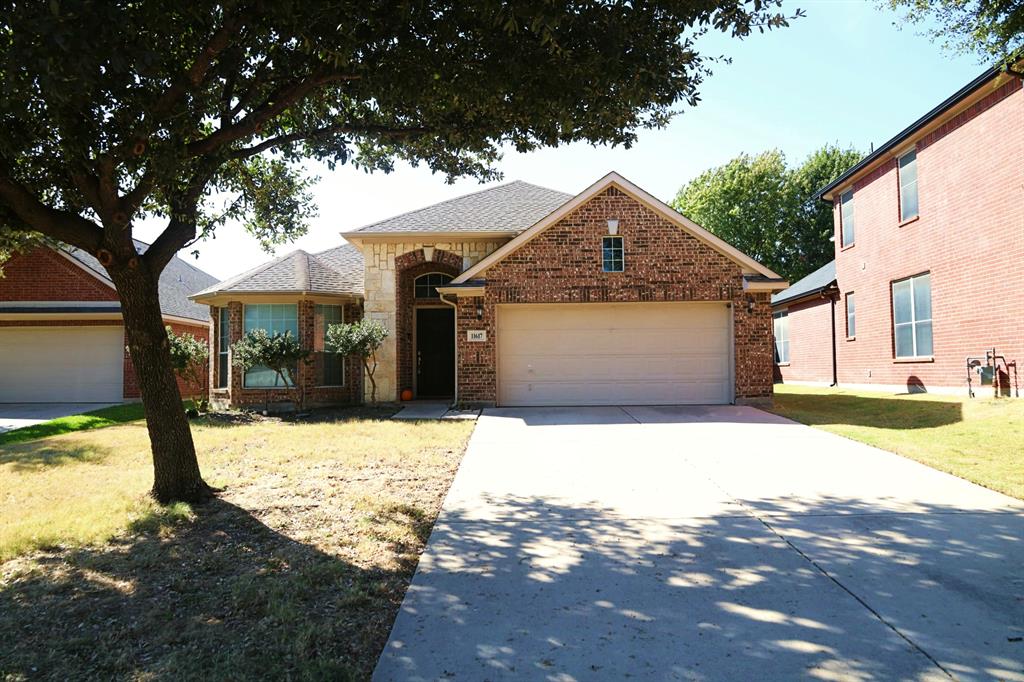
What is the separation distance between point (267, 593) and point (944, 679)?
3602 mm

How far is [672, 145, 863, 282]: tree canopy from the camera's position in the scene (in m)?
37.7

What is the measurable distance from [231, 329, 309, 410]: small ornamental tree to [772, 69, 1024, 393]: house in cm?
1324

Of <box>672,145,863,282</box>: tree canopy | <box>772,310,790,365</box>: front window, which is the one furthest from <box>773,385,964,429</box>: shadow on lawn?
<box>672,145,863,282</box>: tree canopy

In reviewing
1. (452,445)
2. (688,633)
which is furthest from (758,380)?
(688,633)

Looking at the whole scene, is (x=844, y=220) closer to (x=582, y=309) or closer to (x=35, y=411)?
(x=582, y=309)

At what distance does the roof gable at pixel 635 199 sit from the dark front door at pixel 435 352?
317 cm

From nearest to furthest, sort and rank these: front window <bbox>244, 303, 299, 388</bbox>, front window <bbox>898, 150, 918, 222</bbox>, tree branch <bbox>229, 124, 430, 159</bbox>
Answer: tree branch <bbox>229, 124, 430, 159</bbox> → front window <bbox>244, 303, 299, 388</bbox> → front window <bbox>898, 150, 918, 222</bbox>

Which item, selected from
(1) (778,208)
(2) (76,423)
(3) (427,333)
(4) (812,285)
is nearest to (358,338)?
(3) (427,333)

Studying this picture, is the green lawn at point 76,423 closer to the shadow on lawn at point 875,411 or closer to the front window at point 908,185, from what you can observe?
the shadow on lawn at point 875,411

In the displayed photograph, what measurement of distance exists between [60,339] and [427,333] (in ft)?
37.2

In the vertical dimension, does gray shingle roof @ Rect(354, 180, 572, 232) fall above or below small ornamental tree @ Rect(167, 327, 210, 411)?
above

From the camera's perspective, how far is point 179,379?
19.2 metres

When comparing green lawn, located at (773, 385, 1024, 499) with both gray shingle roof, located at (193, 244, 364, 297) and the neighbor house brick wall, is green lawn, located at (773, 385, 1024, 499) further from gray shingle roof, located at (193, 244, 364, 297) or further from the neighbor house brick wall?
gray shingle roof, located at (193, 244, 364, 297)

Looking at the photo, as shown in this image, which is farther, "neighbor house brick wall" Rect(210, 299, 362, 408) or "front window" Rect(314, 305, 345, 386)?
"front window" Rect(314, 305, 345, 386)
